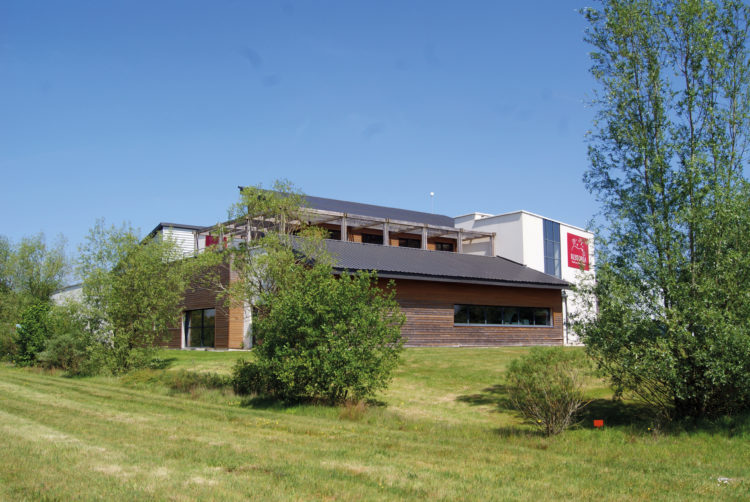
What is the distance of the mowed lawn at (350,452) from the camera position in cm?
640

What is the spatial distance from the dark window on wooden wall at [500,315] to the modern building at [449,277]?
0.05 metres

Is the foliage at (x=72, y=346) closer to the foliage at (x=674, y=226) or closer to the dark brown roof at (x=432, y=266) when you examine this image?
the dark brown roof at (x=432, y=266)

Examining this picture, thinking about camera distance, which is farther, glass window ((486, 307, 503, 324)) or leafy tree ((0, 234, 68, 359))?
leafy tree ((0, 234, 68, 359))

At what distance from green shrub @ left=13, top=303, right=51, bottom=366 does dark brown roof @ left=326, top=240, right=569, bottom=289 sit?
40.6 ft

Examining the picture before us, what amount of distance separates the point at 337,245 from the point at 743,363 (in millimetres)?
21127

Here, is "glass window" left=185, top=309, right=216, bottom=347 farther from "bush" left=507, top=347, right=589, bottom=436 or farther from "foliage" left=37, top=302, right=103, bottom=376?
"bush" left=507, top=347, right=589, bottom=436

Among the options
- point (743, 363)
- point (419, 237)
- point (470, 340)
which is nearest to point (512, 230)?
point (419, 237)

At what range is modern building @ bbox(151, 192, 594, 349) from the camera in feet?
89.4

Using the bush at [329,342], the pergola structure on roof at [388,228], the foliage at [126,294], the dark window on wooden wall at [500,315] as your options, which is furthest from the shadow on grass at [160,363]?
the dark window on wooden wall at [500,315]

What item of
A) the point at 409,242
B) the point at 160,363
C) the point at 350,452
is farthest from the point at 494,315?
the point at 350,452

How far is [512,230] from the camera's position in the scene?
37.8 metres

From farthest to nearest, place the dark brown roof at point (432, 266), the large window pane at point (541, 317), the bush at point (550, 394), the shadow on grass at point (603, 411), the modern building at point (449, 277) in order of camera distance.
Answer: the large window pane at point (541, 317)
the modern building at point (449, 277)
the dark brown roof at point (432, 266)
the shadow on grass at point (603, 411)
the bush at point (550, 394)

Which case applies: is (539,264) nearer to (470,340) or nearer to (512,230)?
(512,230)

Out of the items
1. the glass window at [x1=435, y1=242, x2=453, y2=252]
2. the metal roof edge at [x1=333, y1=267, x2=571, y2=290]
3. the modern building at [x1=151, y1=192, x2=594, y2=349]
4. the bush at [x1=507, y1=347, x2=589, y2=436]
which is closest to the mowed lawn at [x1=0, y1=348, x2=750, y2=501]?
the bush at [x1=507, y1=347, x2=589, y2=436]
